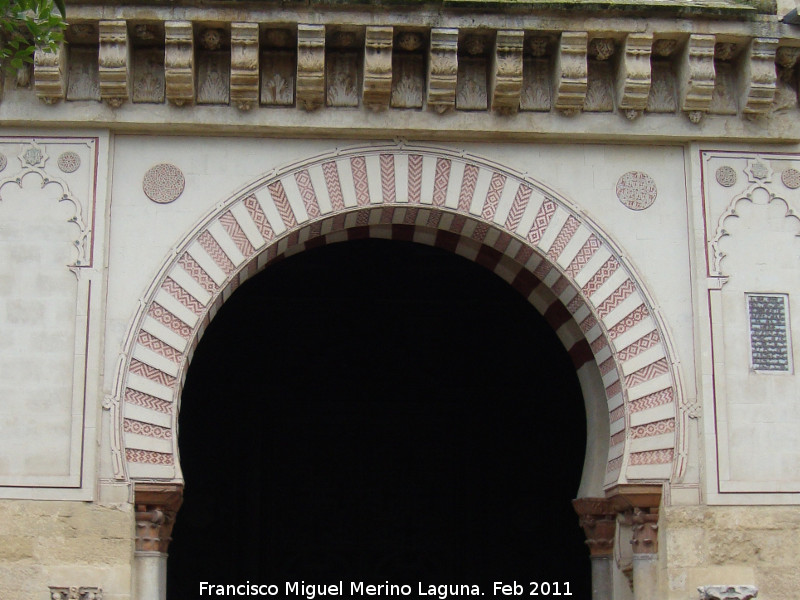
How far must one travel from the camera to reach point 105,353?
26.5 feet

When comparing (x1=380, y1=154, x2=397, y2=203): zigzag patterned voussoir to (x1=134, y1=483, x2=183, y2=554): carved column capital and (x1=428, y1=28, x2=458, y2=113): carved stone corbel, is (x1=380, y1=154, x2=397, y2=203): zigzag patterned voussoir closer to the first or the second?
(x1=428, y1=28, x2=458, y2=113): carved stone corbel

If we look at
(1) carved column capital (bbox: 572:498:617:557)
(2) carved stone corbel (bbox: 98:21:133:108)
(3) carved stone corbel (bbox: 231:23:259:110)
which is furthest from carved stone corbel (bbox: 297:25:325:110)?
(1) carved column capital (bbox: 572:498:617:557)

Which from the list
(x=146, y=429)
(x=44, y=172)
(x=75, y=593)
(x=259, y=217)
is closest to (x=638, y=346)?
(x=259, y=217)

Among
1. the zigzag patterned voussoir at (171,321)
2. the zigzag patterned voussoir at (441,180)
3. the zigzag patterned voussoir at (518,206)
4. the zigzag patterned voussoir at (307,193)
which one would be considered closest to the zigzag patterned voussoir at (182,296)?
the zigzag patterned voussoir at (171,321)

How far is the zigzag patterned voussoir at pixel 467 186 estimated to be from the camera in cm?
852

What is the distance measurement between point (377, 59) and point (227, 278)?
1.73 metres

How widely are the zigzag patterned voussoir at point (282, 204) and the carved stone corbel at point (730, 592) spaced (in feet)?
11.5

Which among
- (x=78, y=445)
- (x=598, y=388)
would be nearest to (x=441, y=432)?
(x=598, y=388)

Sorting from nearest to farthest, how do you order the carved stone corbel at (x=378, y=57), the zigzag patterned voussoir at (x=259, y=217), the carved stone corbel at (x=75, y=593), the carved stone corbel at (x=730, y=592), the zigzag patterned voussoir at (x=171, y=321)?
the carved stone corbel at (x=75, y=593)
the carved stone corbel at (x=730, y=592)
the zigzag patterned voussoir at (x=171, y=321)
the carved stone corbel at (x=378, y=57)
the zigzag patterned voussoir at (x=259, y=217)

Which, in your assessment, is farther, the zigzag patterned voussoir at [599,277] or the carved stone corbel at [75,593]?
the zigzag patterned voussoir at [599,277]

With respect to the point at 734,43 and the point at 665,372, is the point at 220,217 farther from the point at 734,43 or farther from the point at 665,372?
the point at 734,43

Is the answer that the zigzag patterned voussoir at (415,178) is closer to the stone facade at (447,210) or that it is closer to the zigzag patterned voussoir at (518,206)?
the stone facade at (447,210)

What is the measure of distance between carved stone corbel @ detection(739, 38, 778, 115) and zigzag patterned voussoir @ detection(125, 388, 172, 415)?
14.2 feet

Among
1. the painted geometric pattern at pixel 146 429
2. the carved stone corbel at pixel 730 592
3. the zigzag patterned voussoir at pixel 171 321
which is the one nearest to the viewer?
the carved stone corbel at pixel 730 592
